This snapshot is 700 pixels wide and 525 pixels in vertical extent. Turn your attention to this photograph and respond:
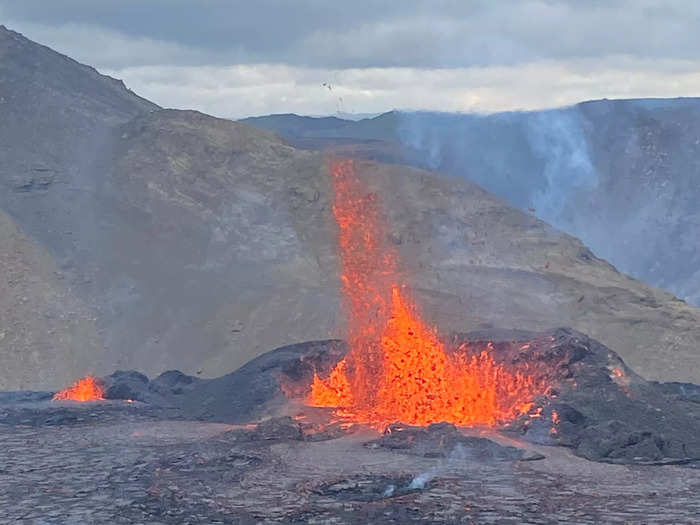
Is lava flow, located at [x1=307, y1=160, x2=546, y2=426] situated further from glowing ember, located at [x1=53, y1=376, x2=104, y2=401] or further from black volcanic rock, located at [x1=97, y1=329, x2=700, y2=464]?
glowing ember, located at [x1=53, y1=376, x2=104, y2=401]

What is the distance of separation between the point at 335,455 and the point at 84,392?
→ 12174 mm

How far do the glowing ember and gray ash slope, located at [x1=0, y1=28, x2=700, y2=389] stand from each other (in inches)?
163

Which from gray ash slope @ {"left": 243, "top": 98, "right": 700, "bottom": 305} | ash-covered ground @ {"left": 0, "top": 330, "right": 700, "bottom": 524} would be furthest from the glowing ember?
gray ash slope @ {"left": 243, "top": 98, "right": 700, "bottom": 305}

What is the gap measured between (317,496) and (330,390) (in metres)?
10.5

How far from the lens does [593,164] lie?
225ft

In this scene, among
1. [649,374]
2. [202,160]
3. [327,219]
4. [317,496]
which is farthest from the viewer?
[202,160]

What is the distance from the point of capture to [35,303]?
41.0 meters

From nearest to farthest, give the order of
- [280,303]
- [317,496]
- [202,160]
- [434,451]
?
[317,496] → [434,451] → [280,303] → [202,160]

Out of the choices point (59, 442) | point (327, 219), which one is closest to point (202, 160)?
point (327, 219)

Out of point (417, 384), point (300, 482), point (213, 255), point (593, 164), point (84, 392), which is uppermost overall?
point (593, 164)

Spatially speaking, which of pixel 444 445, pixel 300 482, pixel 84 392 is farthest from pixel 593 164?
pixel 300 482

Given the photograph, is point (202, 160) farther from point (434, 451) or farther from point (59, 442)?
point (434, 451)

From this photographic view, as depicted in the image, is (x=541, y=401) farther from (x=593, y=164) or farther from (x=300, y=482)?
(x=593, y=164)

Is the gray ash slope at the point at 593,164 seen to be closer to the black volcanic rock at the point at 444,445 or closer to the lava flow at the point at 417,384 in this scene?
the lava flow at the point at 417,384
